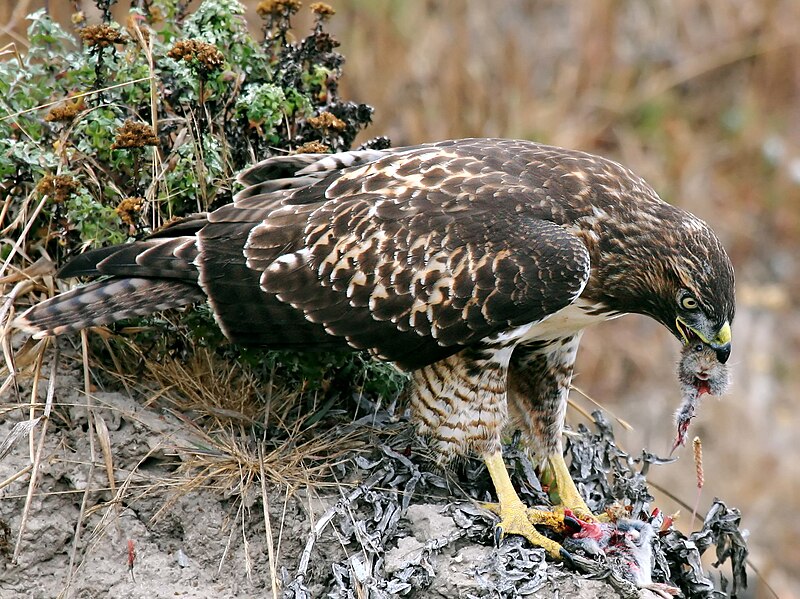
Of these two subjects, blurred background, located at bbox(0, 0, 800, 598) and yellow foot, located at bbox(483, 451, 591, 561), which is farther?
blurred background, located at bbox(0, 0, 800, 598)

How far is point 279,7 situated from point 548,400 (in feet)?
6.26

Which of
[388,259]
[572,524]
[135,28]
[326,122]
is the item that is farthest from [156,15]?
[572,524]

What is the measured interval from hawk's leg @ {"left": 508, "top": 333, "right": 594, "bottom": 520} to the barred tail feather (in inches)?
49.3

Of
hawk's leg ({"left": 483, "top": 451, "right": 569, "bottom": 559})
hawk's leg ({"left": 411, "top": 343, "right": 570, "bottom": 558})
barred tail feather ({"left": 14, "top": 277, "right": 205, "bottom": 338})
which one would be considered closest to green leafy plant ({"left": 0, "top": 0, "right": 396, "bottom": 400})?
barred tail feather ({"left": 14, "top": 277, "right": 205, "bottom": 338})

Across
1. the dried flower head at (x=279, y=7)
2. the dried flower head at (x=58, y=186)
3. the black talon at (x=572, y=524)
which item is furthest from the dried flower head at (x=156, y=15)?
the black talon at (x=572, y=524)

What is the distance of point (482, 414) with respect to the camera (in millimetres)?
3809

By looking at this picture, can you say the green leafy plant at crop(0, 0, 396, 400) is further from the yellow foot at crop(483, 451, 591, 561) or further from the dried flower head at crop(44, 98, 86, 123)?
the yellow foot at crop(483, 451, 591, 561)

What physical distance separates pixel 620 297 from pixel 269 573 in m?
1.54

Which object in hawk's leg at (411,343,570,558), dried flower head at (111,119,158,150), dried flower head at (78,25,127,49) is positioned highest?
dried flower head at (78,25,127,49)

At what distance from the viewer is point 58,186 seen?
3.85 meters

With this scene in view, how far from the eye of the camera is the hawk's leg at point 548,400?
4.08 metres

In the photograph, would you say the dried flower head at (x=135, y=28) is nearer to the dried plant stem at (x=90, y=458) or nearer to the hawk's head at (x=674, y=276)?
the dried plant stem at (x=90, y=458)

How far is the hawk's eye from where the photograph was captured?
3.72 meters

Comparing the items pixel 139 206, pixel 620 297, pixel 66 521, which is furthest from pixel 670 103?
pixel 66 521
